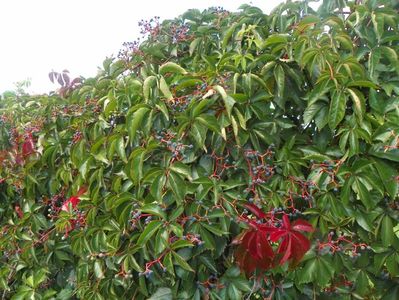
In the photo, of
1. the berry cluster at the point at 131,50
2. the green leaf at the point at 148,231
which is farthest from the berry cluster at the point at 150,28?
the green leaf at the point at 148,231

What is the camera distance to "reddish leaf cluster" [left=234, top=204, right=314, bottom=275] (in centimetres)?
151

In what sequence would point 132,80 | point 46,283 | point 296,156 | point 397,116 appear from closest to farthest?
point 397,116, point 296,156, point 132,80, point 46,283

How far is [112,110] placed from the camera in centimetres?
195

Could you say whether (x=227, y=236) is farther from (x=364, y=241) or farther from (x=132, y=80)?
(x=132, y=80)

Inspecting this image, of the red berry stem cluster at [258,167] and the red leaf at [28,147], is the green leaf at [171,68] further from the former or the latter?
the red leaf at [28,147]

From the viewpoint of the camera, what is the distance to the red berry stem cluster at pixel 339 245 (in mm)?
1565

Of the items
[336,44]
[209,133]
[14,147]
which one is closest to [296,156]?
[209,133]

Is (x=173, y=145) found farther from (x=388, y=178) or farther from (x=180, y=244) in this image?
(x=388, y=178)

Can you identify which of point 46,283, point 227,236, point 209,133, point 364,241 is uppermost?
point 209,133

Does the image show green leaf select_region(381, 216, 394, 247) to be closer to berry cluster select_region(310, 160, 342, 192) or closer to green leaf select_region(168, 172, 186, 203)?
berry cluster select_region(310, 160, 342, 192)

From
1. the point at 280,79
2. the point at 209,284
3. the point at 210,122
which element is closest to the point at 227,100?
the point at 210,122

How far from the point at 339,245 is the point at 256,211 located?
0.30m

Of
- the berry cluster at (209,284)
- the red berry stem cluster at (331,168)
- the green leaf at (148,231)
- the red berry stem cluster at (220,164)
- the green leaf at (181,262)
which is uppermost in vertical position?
the red berry stem cluster at (220,164)

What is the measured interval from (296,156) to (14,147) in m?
1.59
